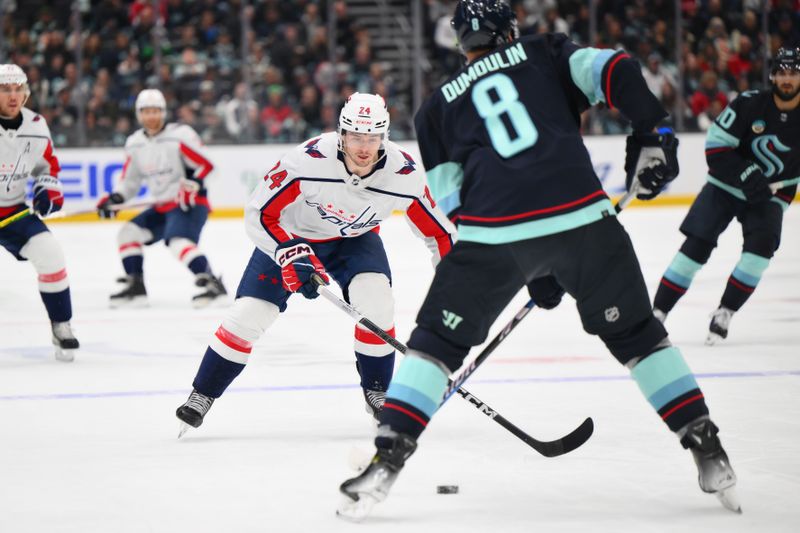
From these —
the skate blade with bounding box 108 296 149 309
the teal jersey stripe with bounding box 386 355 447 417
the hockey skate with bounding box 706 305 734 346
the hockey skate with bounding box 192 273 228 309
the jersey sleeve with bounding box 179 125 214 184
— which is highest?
the teal jersey stripe with bounding box 386 355 447 417

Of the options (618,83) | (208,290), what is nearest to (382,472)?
(618,83)

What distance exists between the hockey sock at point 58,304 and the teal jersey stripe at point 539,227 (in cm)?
270

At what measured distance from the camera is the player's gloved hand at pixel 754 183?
4.43 meters

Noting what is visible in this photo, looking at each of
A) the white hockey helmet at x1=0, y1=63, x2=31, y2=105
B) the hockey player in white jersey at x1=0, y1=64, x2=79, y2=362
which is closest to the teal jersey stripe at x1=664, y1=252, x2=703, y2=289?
the hockey player in white jersey at x1=0, y1=64, x2=79, y2=362

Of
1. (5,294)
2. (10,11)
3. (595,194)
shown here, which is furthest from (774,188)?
(10,11)

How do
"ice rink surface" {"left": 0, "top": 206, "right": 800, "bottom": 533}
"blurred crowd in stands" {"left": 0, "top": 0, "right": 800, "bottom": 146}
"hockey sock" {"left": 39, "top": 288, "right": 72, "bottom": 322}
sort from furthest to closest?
"blurred crowd in stands" {"left": 0, "top": 0, "right": 800, "bottom": 146}
"hockey sock" {"left": 39, "top": 288, "right": 72, "bottom": 322}
"ice rink surface" {"left": 0, "top": 206, "right": 800, "bottom": 533}

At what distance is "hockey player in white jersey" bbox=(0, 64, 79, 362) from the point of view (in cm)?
451

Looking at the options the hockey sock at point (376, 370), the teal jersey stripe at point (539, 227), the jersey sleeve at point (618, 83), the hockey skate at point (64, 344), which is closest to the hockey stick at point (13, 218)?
the hockey skate at point (64, 344)

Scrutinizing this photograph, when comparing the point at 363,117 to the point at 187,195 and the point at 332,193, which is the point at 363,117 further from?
the point at 187,195

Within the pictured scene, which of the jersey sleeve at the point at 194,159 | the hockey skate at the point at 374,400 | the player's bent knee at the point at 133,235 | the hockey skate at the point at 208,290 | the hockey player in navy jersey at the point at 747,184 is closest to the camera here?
the hockey skate at the point at 374,400

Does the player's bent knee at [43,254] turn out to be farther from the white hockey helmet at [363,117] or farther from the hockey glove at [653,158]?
the hockey glove at [653,158]

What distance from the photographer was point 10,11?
10.3m

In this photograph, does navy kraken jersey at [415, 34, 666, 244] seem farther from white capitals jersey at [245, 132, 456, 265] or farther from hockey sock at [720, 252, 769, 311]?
hockey sock at [720, 252, 769, 311]

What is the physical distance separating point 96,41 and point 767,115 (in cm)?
747
